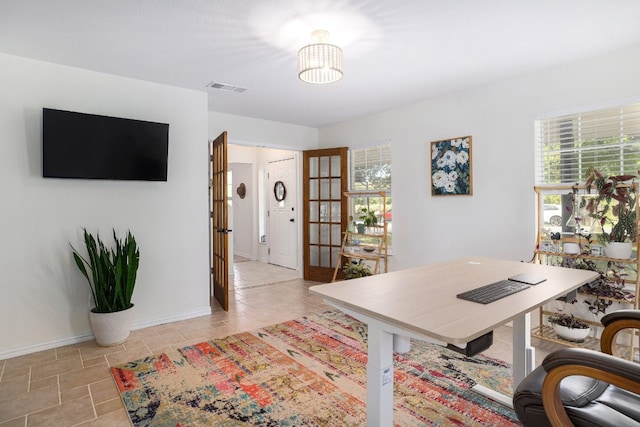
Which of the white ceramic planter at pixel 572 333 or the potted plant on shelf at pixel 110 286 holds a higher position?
the potted plant on shelf at pixel 110 286

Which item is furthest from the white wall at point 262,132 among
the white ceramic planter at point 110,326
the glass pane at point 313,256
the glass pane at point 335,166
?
the white ceramic planter at point 110,326

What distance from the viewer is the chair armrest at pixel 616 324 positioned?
1.42 metres

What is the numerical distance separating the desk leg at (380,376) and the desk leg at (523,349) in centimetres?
99

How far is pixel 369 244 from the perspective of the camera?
4863 millimetres

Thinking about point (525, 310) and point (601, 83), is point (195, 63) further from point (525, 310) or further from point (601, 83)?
Result: point (601, 83)

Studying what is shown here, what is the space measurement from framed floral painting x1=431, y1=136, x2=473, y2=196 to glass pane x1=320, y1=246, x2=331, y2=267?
1.99m

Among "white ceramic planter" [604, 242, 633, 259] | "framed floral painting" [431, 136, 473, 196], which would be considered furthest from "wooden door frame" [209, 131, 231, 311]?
"white ceramic planter" [604, 242, 633, 259]

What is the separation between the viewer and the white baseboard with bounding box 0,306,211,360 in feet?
9.25

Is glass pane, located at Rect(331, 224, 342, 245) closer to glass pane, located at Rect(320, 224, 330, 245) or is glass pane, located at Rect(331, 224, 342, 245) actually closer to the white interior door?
glass pane, located at Rect(320, 224, 330, 245)

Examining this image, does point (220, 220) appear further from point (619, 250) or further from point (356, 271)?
point (619, 250)

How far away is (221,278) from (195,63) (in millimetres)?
2374

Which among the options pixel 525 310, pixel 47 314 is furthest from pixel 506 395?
pixel 47 314

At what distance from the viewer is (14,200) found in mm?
2832

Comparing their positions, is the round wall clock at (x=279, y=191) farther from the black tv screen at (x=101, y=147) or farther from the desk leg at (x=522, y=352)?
the desk leg at (x=522, y=352)
